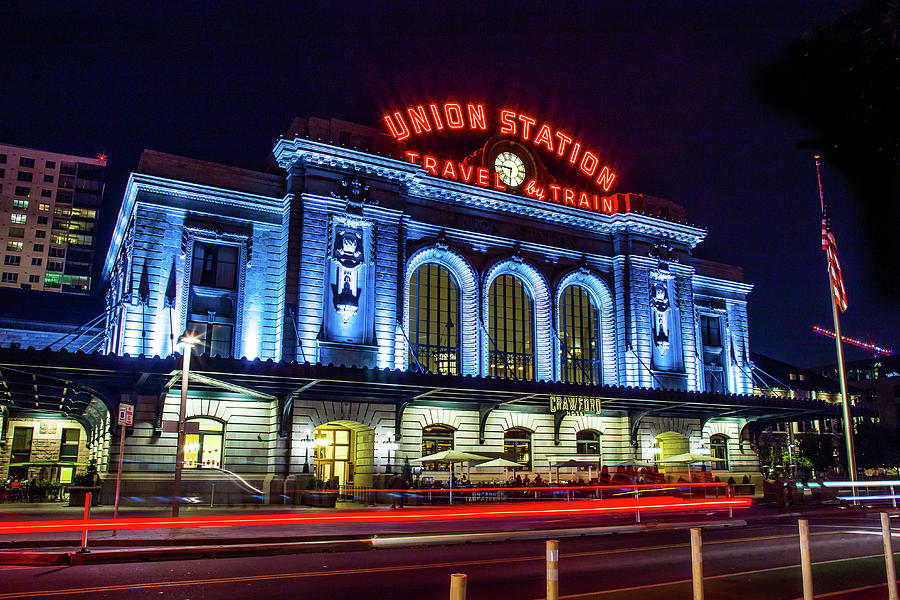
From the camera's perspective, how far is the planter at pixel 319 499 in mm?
31281

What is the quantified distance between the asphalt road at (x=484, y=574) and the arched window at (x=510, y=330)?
1036 inches

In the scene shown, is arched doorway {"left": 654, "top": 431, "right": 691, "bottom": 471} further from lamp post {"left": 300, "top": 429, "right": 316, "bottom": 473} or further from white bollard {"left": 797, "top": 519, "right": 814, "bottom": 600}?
white bollard {"left": 797, "top": 519, "right": 814, "bottom": 600}

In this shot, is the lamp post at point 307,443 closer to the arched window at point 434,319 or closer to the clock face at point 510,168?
the arched window at point 434,319

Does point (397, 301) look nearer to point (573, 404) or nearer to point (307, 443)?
point (307, 443)

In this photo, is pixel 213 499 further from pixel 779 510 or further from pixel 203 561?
pixel 779 510

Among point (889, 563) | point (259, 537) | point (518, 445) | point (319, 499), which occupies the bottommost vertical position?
point (319, 499)

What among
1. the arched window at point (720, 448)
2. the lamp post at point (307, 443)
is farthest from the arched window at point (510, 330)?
the arched window at point (720, 448)

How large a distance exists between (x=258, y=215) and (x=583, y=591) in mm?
31591

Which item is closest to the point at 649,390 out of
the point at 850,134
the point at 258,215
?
the point at 258,215

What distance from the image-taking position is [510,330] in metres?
45.2

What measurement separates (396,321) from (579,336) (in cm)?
1412

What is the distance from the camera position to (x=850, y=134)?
8.35 meters

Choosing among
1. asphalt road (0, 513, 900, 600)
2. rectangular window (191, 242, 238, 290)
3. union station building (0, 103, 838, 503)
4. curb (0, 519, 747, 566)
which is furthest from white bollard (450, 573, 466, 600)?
rectangular window (191, 242, 238, 290)

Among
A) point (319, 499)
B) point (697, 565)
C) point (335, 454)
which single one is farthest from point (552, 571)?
point (335, 454)
